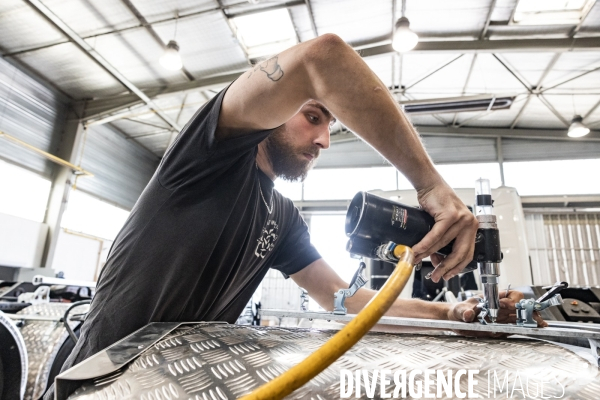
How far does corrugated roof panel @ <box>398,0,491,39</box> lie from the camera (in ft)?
15.3

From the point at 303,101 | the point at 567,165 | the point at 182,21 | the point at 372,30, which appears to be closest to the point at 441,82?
the point at 372,30

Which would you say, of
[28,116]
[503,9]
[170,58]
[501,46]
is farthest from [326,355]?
[28,116]

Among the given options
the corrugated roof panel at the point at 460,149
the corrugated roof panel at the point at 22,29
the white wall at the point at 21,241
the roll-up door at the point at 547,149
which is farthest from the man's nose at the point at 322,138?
the roll-up door at the point at 547,149

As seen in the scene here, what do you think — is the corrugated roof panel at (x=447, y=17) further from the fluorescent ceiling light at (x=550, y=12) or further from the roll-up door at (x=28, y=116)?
the roll-up door at (x=28, y=116)

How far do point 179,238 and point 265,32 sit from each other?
16.8 feet

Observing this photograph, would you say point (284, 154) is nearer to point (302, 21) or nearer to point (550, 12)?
point (302, 21)

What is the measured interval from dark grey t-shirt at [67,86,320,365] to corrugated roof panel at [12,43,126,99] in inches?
234

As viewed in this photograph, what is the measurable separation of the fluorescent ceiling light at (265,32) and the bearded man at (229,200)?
4.23m

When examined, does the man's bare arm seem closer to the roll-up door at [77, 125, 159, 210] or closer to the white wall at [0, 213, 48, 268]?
the white wall at [0, 213, 48, 268]

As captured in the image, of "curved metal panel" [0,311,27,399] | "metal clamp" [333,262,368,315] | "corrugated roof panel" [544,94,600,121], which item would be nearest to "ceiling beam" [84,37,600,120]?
"corrugated roof panel" [544,94,600,121]

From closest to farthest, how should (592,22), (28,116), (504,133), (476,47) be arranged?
(592,22), (476,47), (28,116), (504,133)

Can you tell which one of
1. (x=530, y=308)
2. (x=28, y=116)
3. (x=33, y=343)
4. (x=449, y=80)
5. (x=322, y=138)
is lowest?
(x=33, y=343)

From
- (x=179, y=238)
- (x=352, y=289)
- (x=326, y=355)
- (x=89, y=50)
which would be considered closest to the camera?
(x=326, y=355)

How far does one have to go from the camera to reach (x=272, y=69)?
73cm
